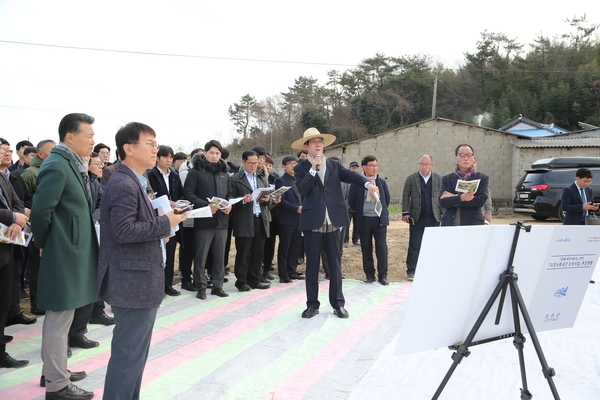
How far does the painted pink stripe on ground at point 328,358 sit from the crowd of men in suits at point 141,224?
1.21ft

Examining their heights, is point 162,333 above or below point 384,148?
below

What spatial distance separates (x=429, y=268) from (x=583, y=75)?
141 ft

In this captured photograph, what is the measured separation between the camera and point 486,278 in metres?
2.29

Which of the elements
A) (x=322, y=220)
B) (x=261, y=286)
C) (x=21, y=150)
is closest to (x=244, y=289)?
(x=261, y=286)

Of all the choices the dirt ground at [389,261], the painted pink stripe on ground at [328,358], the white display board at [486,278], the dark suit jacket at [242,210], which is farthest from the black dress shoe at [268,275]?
the white display board at [486,278]

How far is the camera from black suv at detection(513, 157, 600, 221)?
532 inches

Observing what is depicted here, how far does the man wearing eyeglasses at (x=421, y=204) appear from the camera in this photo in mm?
6906

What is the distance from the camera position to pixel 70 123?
2896 mm

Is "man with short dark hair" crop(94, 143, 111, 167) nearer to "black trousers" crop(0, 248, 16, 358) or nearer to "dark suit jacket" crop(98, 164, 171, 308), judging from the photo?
"black trousers" crop(0, 248, 16, 358)

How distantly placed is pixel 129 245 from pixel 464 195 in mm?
4077

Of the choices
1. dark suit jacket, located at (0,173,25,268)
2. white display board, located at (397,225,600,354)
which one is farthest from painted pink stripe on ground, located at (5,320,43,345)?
white display board, located at (397,225,600,354)

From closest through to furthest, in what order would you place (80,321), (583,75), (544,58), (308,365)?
(308,365), (80,321), (583,75), (544,58)

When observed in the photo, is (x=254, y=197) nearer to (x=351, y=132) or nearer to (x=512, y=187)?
(x=512, y=187)

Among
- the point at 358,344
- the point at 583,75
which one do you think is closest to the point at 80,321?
the point at 358,344
